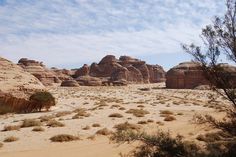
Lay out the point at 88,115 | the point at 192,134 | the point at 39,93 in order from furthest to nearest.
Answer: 1. the point at 39,93
2. the point at 88,115
3. the point at 192,134

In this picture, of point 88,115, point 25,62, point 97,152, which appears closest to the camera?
point 97,152

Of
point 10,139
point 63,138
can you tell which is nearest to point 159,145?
point 63,138

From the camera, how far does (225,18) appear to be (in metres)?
12.0

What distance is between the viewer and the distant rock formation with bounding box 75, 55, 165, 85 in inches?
4906

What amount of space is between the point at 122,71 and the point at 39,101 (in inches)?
3795

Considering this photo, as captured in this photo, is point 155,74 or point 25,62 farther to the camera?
point 155,74

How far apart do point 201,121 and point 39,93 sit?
18.8 m

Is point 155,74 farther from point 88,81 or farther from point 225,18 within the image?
point 225,18

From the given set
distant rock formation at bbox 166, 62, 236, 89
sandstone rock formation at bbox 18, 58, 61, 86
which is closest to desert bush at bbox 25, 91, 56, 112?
distant rock formation at bbox 166, 62, 236, 89

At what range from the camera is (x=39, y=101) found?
2900 cm

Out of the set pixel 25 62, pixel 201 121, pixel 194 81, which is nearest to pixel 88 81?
pixel 25 62

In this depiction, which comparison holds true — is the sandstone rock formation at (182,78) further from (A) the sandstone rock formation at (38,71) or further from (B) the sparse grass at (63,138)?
(B) the sparse grass at (63,138)

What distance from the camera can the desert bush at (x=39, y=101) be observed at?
1135 inches

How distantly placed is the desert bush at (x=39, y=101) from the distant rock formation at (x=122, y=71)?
82.5 meters
